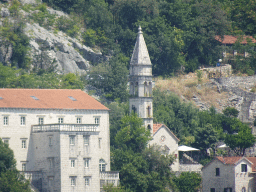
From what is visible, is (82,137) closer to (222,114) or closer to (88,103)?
(88,103)

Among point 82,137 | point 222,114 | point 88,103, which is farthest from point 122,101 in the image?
point 82,137

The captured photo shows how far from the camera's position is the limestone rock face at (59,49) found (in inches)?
4525

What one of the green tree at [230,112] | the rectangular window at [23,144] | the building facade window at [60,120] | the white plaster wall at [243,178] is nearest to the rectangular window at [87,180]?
the rectangular window at [23,144]

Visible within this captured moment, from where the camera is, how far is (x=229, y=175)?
303 ft

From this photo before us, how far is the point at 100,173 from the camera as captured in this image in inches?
3374

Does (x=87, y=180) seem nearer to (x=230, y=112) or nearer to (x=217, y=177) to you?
(x=217, y=177)

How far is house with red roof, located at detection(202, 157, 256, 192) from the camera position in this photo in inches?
3617

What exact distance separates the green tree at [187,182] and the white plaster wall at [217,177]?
1007mm

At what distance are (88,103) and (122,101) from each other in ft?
75.0

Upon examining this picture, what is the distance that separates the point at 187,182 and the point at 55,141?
17399 mm

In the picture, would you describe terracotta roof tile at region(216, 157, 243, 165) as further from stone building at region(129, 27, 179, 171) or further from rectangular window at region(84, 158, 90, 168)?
rectangular window at region(84, 158, 90, 168)

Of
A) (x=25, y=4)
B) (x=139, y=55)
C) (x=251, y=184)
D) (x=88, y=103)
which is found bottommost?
(x=251, y=184)

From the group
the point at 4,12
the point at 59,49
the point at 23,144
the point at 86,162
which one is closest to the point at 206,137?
the point at 86,162

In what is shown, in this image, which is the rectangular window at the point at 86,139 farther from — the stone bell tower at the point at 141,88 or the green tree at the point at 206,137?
the green tree at the point at 206,137
